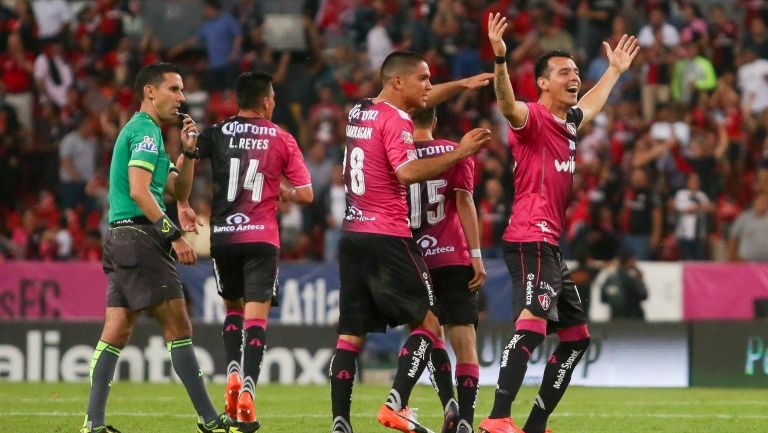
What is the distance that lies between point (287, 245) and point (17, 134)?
5.24m

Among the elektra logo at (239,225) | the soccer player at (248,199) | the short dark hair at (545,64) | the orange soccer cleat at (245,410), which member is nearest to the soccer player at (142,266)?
the orange soccer cleat at (245,410)

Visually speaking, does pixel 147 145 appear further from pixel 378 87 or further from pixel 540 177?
pixel 378 87

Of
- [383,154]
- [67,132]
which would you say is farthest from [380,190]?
[67,132]

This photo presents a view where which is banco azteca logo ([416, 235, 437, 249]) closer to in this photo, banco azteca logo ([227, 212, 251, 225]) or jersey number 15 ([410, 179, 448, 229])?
jersey number 15 ([410, 179, 448, 229])

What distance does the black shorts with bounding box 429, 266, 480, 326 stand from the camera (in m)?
10.3

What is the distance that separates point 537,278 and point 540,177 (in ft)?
2.26

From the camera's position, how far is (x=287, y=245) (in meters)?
19.8

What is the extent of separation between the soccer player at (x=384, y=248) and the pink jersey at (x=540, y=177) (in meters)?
0.73

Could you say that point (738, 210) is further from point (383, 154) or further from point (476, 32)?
point (383, 154)

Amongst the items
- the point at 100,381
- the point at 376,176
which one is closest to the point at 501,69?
the point at 376,176

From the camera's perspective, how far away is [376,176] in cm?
933

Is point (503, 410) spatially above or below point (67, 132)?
below

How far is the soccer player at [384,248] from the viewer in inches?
364

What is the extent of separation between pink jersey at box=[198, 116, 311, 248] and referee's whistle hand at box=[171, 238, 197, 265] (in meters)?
1.41
